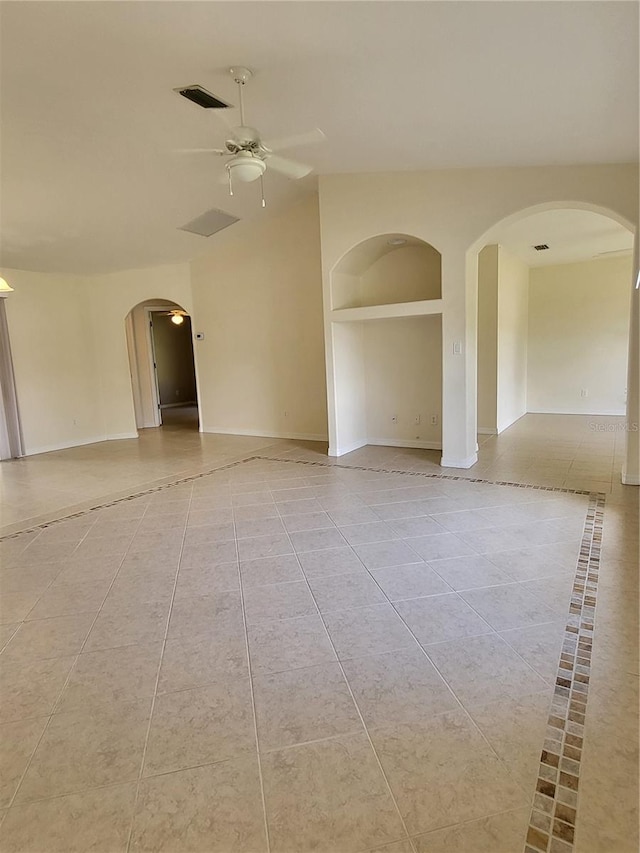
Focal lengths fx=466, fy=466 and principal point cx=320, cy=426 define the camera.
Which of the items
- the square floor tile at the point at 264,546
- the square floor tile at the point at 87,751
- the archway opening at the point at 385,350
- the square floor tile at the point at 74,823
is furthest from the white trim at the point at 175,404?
the square floor tile at the point at 74,823

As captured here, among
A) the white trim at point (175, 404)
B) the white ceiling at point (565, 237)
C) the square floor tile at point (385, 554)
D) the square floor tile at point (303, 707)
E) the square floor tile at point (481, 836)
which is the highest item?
the white ceiling at point (565, 237)

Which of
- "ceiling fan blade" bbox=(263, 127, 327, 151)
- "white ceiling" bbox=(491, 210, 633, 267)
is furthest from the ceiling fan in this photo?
"white ceiling" bbox=(491, 210, 633, 267)

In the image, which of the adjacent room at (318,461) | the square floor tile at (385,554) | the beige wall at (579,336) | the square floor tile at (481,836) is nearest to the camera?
the square floor tile at (481,836)

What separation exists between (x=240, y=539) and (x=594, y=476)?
356 centimetres

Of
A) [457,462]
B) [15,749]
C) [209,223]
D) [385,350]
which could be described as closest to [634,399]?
[457,462]

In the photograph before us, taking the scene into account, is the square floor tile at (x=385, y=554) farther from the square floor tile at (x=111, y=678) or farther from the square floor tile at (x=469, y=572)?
the square floor tile at (x=111, y=678)

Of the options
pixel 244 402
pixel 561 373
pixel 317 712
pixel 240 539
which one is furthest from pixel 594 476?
pixel 244 402

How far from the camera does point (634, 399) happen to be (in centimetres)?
423

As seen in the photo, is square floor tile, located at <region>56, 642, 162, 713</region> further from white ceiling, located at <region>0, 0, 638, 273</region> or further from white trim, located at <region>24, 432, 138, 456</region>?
white trim, located at <region>24, 432, 138, 456</region>

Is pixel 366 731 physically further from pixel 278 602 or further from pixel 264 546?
pixel 264 546

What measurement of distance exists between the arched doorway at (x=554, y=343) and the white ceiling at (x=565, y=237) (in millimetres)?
15

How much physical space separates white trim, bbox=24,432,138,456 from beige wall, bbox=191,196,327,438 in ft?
4.98

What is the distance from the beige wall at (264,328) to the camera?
6707 mm

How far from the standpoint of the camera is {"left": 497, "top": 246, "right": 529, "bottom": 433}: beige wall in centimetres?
716
